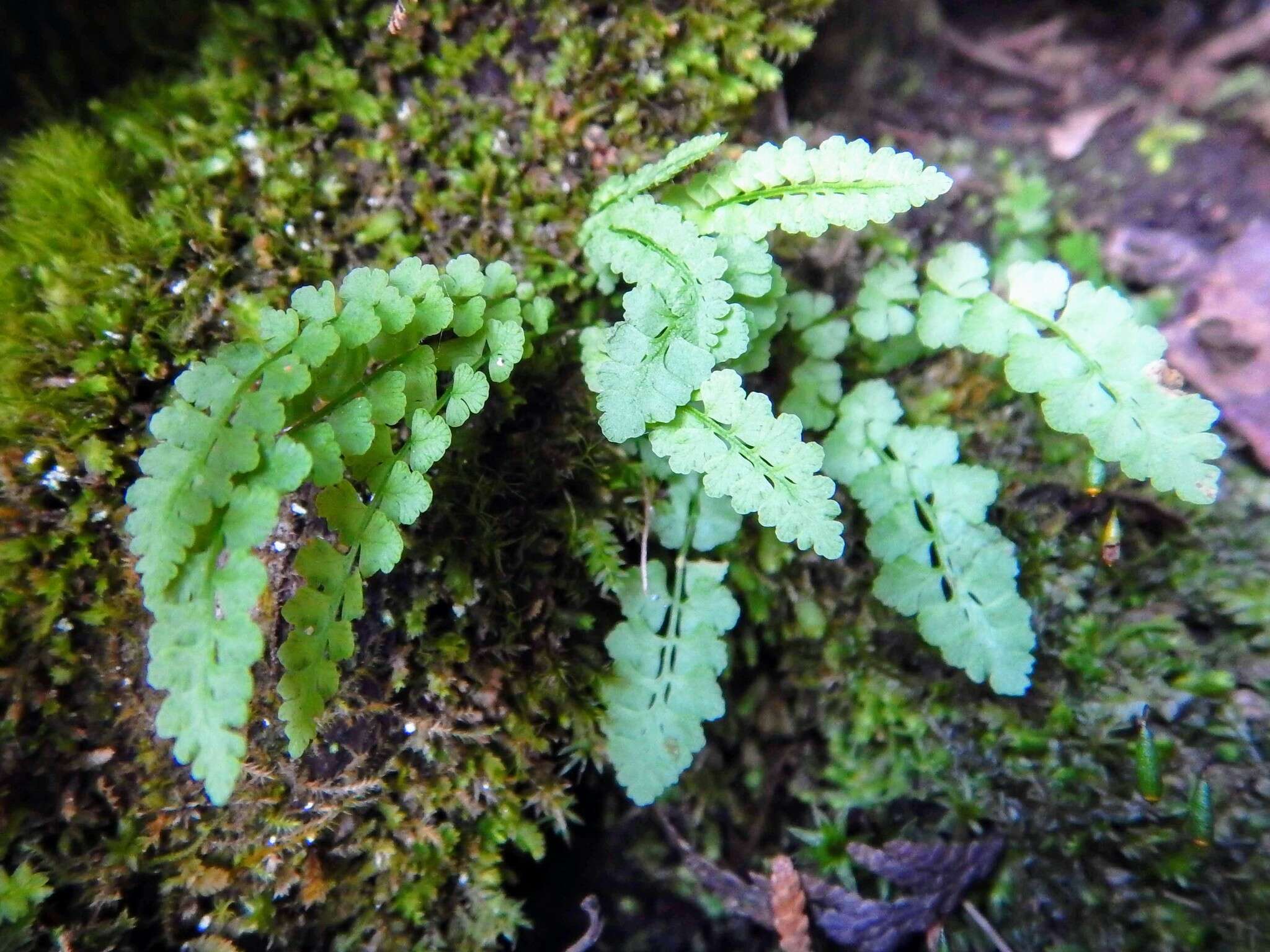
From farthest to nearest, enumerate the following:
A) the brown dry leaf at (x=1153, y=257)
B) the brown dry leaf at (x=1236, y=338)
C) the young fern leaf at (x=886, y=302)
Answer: the brown dry leaf at (x=1153, y=257) < the brown dry leaf at (x=1236, y=338) < the young fern leaf at (x=886, y=302)

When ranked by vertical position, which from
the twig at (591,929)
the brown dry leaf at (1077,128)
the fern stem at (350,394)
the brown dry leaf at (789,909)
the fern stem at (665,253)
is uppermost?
the brown dry leaf at (1077,128)

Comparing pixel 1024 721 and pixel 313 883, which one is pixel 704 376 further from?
pixel 313 883

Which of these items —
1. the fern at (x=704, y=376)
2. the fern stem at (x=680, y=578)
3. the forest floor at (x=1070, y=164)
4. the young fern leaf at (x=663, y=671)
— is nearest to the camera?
the fern at (x=704, y=376)

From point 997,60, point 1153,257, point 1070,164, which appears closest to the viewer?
point 1153,257

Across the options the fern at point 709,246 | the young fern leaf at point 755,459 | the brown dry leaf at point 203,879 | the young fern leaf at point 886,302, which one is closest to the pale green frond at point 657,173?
the fern at point 709,246

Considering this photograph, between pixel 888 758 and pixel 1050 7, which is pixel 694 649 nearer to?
pixel 888 758

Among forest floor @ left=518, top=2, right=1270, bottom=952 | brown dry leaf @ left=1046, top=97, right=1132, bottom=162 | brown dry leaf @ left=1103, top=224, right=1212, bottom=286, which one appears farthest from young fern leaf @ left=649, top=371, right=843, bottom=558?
brown dry leaf @ left=1046, top=97, right=1132, bottom=162

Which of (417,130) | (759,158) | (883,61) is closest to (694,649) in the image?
(759,158)

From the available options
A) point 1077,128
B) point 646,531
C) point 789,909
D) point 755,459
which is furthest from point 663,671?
point 1077,128

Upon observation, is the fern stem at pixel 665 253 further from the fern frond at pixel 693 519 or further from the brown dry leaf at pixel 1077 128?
the brown dry leaf at pixel 1077 128
